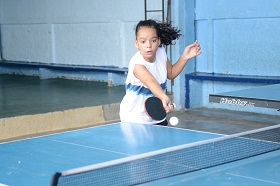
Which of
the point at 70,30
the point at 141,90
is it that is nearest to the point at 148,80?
the point at 141,90

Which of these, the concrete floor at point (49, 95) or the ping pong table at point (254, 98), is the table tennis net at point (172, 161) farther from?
the concrete floor at point (49, 95)

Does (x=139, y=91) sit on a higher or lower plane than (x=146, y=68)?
lower

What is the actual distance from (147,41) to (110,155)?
105 centimetres

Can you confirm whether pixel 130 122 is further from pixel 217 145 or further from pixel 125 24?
pixel 125 24

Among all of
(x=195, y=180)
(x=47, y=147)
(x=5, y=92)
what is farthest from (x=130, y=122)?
(x=5, y=92)

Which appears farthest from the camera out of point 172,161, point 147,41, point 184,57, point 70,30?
point 70,30

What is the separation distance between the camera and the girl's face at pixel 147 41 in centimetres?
424

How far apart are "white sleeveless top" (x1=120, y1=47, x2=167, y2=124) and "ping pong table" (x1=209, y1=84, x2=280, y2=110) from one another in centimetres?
75

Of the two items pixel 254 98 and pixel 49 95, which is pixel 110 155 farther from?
pixel 49 95

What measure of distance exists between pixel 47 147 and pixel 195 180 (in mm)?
1203

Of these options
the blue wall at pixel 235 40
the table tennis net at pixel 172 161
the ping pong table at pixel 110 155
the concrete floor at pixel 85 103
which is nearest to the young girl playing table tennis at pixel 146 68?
the ping pong table at pixel 110 155

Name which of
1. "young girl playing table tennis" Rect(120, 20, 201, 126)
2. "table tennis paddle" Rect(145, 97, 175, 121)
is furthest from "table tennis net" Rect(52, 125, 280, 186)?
"young girl playing table tennis" Rect(120, 20, 201, 126)

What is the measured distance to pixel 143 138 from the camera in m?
3.97

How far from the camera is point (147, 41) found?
167 inches
